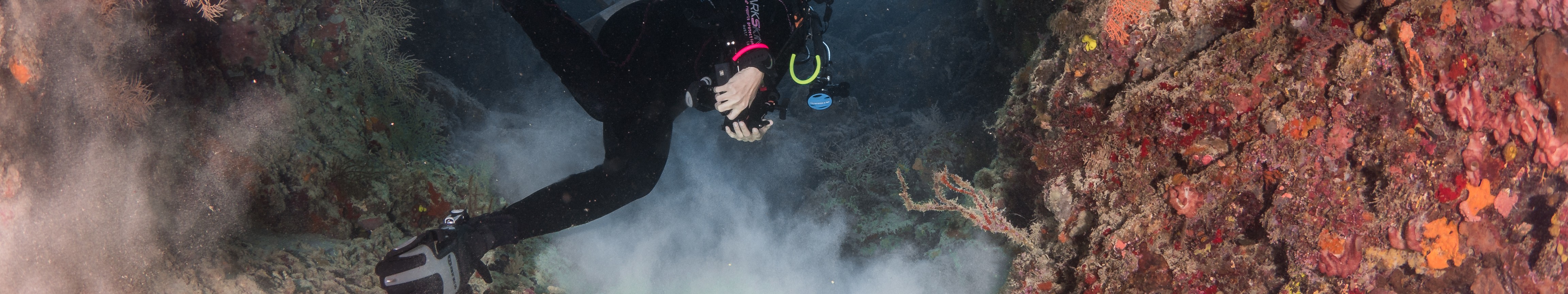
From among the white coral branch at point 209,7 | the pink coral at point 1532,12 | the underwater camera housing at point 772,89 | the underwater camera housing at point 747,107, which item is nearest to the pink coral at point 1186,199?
the pink coral at point 1532,12

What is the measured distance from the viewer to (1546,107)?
71.9 inches

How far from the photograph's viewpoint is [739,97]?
9.95 feet

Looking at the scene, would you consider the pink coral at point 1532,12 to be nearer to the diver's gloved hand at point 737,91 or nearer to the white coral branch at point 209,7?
the diver's gloved hand at point 737,91

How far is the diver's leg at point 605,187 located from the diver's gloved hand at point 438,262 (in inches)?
4.4

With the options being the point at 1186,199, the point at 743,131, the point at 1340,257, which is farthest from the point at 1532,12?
the point at 743,131

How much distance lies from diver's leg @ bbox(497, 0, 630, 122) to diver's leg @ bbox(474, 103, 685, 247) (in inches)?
7.3

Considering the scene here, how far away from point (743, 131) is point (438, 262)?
1651 millimetres

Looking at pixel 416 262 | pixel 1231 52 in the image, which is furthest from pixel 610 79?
pixel 1231 52

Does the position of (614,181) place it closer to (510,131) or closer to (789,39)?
(789,39)

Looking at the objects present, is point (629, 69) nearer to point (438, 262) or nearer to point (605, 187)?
point (605, 187)

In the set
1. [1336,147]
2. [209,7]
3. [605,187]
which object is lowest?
[605,187]

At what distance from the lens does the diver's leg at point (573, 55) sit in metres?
3.21

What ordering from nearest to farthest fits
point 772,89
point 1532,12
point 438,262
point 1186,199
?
point 1532,12 < point 1186,199 < point 438,262 < point 772,89

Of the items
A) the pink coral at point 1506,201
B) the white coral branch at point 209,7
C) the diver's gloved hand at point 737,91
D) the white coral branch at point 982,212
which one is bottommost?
the white coral branch at point 982,212
